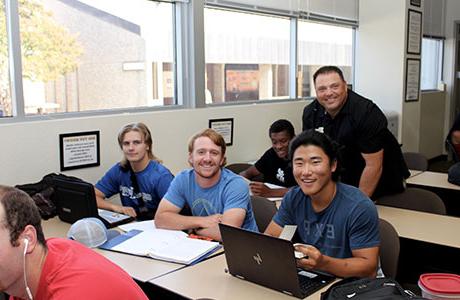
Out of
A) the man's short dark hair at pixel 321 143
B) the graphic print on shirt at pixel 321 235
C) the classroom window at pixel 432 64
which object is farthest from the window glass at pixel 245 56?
the classroom window at pixel 432 64

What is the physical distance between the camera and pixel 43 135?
311 centimetres

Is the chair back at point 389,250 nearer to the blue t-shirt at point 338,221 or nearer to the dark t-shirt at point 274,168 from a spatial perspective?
the blue t-shirt at point 338,221

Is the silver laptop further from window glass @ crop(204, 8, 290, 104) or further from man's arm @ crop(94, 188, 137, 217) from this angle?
window glass @ crop(204, 8, 290, 104)

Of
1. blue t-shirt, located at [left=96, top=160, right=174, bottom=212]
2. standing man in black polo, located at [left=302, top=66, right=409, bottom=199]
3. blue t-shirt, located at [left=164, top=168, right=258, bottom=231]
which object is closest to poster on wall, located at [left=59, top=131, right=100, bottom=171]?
blue t-shirt, located at [left=96, top=160, right=174, bottom=212]

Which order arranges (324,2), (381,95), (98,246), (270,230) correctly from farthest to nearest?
(381,95) → (324,2) → (98,246) → (270,230)

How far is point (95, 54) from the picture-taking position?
3496 mm

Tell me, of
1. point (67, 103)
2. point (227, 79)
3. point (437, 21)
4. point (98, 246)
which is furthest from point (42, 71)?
point (437, 21)

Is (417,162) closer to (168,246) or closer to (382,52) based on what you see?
(382,52)

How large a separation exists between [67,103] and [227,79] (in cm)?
158

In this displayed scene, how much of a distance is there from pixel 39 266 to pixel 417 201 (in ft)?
8.32

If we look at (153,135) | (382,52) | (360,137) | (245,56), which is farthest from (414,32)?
(153,135)

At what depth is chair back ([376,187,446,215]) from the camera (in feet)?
9.96

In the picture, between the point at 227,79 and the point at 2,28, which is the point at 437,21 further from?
the point at 2,28

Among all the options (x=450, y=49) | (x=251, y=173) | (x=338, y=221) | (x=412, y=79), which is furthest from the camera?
(x=450, y=49)
